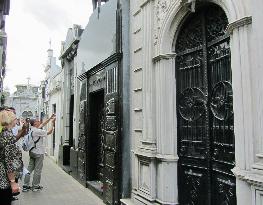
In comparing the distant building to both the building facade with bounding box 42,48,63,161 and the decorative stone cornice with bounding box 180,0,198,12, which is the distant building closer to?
the building facade with bounding box 42,48,63,161

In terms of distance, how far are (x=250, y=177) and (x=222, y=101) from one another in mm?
1184

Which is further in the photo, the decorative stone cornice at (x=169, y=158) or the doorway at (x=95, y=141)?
the doorway at (x=95, y=141)

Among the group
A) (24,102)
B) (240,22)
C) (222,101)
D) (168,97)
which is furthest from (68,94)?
(24,102)

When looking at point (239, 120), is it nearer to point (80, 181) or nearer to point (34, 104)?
point (80, 181)

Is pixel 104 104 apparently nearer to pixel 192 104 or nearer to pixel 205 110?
pixel 192 104

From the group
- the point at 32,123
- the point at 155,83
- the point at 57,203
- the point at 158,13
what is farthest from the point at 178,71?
the point at 32,123

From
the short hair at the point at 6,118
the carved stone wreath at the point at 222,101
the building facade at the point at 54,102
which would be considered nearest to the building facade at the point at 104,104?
the carved stone wreath at the point at 222,101

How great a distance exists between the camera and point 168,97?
4930 mm

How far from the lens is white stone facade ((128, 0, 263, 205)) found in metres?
3.10

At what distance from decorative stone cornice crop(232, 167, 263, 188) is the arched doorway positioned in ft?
1.49

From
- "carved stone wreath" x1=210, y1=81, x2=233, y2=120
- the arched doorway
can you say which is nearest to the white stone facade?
the arched doorway

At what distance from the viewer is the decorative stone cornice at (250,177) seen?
2.93m

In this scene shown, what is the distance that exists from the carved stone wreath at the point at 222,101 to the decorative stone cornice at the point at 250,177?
81 cm

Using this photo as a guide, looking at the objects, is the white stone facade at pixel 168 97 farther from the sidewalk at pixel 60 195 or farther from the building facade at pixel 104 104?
the sidewalk at pixel 60 195
